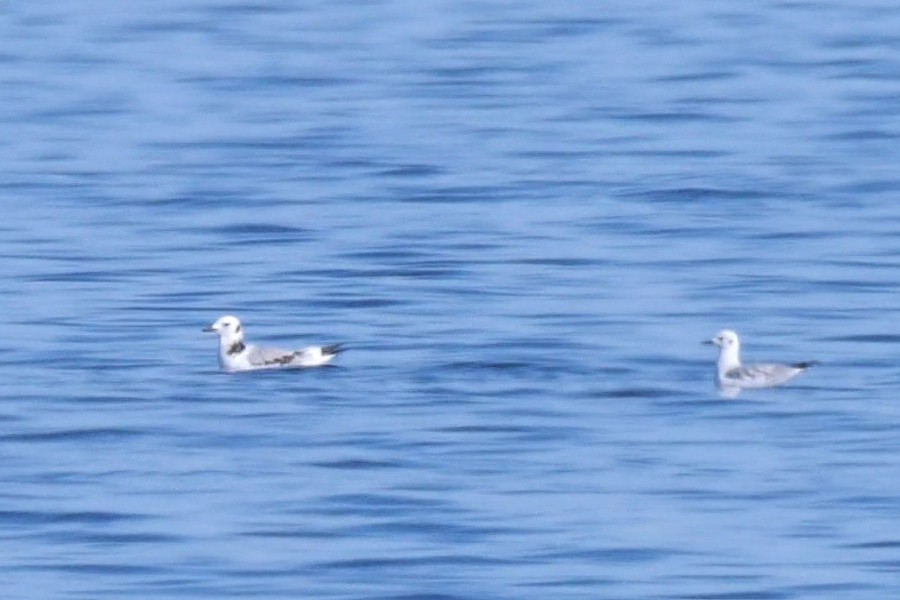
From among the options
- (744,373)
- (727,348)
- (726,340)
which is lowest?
(744,373)

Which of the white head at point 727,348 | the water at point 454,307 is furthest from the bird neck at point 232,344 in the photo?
the white head at point 727,348

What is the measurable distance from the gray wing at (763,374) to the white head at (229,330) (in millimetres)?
3407

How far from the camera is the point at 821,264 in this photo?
75.0 feet

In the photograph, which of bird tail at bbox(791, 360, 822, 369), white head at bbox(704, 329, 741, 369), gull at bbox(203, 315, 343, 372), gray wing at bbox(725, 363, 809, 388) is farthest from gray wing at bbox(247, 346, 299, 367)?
bird tail at bbox(791, 360, 822, 369)

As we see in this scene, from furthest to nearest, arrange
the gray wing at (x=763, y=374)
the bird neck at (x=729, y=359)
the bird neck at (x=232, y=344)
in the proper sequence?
the bird neck at (x=232, y=344) < the bird neck at (x=729, y=359) < the gray wing at (x=763, y=374)

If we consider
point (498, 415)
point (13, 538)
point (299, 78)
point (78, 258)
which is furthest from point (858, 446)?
point (299, 78)

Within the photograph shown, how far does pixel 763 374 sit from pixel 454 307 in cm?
367

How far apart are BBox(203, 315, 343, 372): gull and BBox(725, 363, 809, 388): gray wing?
108 inches

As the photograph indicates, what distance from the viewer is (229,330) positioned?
19672mm

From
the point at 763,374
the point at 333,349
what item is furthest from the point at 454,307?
the point at 763,374

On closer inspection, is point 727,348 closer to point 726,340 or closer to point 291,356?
point 726,340

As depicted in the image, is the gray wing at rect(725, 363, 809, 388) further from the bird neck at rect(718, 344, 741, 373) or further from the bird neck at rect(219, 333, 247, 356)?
the bird neck at rect(219, 333, 247, 356)

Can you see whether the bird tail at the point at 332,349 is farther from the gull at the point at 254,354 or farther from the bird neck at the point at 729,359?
the bird neck at the point at 729,359

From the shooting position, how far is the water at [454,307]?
14.8 m
